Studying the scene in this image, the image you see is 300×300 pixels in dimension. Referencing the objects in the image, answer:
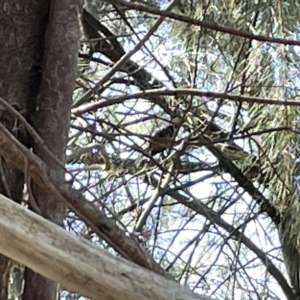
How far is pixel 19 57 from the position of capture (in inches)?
40.1

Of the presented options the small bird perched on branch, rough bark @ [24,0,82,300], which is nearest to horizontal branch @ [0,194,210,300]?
rough bark @ [24,0,82,300]

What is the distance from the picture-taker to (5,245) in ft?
2.12

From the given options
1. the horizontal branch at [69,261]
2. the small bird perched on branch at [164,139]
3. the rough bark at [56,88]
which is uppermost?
the small bird perched on branch at [164,139]

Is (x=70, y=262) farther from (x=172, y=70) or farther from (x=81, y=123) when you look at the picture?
(x=172, y=70)

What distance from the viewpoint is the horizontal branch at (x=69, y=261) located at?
0.65m

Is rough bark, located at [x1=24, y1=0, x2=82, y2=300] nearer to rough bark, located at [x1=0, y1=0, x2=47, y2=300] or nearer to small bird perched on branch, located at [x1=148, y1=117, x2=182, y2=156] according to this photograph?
rough bark, located at [x1=0, y1=0, x2=47, y2=300]

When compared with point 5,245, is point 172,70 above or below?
above

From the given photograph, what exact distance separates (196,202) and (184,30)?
0.37 m

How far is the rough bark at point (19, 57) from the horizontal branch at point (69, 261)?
32 centimetres

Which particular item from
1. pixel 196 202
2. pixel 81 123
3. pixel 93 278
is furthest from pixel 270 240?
pixel 93 278

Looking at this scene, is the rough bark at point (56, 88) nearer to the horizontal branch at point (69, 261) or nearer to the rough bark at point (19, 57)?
the rough bark at point (19, 57)

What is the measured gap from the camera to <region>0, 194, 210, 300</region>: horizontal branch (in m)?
0.65

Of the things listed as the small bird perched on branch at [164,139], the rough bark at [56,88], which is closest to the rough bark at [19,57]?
the rough bark at [56,88]

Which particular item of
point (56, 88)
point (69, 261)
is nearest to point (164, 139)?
point (56, 88)
